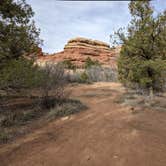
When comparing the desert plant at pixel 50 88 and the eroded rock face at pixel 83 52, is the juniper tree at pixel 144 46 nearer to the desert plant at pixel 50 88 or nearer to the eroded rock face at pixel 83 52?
the desert plant at pixel 50 88

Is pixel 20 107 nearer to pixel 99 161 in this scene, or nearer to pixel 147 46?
pixel 99 161

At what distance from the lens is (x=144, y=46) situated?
28.2 ft

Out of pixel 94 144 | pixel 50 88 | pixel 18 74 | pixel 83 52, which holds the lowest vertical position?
pixel 94 144

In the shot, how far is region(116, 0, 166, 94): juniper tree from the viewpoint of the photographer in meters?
8.47

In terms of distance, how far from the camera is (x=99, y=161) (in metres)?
3.58

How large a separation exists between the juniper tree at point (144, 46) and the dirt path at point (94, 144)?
10.0 feet

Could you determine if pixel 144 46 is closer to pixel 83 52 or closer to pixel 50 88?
pixel 50 88

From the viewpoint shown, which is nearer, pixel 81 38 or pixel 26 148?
pixel 26 148

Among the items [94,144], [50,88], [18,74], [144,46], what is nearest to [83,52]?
[144,46]

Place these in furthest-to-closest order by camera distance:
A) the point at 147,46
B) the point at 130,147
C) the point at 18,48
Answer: the point at 147,46
the point at 18,48
the point at 130,147

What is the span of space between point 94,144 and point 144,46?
561 centimetres

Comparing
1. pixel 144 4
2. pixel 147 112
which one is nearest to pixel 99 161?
pixel 147 112

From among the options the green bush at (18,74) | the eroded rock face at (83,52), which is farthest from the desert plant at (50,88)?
the eroded rock face at (83,52)

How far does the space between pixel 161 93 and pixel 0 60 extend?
8.63 metres
